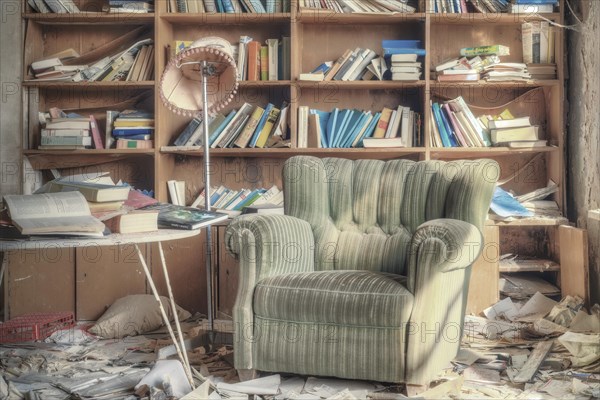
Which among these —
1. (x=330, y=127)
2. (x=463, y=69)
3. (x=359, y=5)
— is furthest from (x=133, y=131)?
(x=463, y=69)

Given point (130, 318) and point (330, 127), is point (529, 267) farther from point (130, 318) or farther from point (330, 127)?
point (130, 318)

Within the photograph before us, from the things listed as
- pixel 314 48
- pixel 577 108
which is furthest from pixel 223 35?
pixel 577 108

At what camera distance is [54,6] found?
4223mm

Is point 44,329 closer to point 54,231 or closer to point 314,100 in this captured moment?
point 54,231

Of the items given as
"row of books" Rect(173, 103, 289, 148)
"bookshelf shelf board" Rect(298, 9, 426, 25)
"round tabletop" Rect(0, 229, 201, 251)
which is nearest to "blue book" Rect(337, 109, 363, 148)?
"row of books" Rect(173, 103, 289, 148)

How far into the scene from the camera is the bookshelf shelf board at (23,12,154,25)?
13.8 feet

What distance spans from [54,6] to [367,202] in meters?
2.24

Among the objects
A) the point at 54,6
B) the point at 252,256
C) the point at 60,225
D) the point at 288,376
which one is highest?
the point at 54,6

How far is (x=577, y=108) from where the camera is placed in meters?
4.16

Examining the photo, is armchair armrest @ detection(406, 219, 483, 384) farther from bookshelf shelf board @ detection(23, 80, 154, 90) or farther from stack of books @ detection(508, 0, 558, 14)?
bookshelf shelf board @ detection(23, 80, 154, 90)

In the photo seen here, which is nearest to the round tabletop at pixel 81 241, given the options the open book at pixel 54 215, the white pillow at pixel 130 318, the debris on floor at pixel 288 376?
the open book at pixel 54 215

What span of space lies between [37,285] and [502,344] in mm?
2462

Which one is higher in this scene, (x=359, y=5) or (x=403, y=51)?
(x=359, y=5)

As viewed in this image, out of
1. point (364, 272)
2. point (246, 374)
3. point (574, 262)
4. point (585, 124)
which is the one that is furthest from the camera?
point (585, 124)
